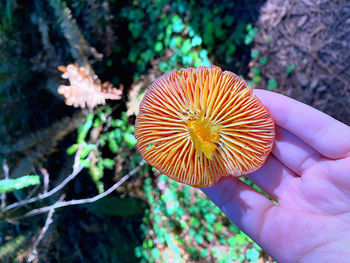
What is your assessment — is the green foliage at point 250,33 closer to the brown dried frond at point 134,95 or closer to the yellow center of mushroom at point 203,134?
the brown dried frond at point 134,95

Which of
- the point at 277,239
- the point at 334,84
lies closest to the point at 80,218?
the point at 277,239

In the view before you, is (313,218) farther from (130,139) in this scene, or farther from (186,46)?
(186,46)

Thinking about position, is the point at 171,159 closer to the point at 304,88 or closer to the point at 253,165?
the point at 253,165

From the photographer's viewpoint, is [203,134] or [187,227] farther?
[187,227]

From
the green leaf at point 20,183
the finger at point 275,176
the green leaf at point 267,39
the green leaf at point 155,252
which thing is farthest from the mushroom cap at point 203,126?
the green leaf at point 155,252

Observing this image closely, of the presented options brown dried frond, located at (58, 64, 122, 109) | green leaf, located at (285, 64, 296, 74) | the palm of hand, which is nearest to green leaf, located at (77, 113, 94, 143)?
brown dried frond, located at (58, 64, 122, 109)

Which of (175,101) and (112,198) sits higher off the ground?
(175,101)

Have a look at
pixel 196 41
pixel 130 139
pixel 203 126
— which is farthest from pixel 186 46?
pixel 203 126

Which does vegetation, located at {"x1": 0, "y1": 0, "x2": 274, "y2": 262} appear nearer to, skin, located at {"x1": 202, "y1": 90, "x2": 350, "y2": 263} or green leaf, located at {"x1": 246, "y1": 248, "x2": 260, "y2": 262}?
green leaf, located at {"x1": 246, "y1": 248, "x2": 260, "y2": 262}
